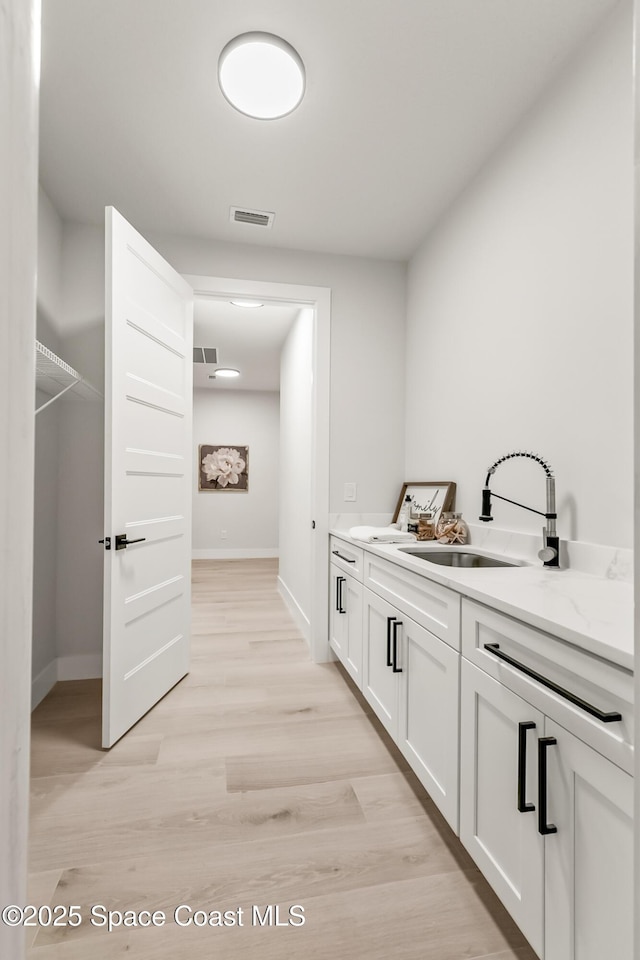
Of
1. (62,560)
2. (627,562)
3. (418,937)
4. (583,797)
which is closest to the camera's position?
(583,797)

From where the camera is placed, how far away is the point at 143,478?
2.31 m

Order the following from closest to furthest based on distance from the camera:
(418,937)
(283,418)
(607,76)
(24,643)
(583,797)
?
(24,643) → (583,797) → (418,937) → (607,76) → (283,418)

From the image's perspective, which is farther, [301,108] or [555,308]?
[301,108]

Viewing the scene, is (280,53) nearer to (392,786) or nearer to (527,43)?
(527,43)

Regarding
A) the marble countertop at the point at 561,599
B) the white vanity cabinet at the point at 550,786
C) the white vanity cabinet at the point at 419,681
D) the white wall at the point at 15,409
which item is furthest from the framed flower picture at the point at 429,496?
the white wall at the point at 15,409

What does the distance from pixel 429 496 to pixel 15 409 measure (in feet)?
8.39

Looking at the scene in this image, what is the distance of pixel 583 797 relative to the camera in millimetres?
875

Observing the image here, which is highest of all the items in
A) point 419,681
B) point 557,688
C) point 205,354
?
point 205,354

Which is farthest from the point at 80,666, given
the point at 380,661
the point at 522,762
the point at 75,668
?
the point at 522,762

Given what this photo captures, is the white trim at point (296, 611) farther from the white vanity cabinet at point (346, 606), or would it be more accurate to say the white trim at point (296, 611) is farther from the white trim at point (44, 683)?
the white trim at point (44, 683)

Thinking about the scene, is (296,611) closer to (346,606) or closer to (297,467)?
(297,467)

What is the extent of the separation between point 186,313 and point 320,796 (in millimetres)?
2436

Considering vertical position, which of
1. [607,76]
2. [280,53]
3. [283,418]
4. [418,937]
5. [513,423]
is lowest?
[418,937]

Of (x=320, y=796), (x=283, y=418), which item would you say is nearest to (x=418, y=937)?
(x=320, y=796)
